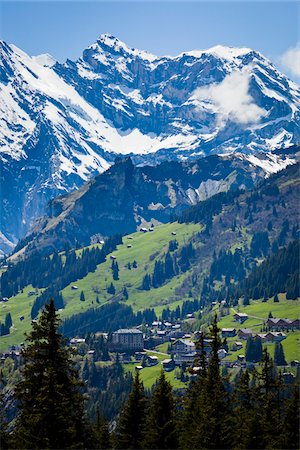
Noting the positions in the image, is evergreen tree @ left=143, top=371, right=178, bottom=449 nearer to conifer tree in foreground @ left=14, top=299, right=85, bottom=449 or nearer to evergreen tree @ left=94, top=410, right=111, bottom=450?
conifer tree in foreground @ left=14, top=299, right=85, bottom=449

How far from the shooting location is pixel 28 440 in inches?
2378

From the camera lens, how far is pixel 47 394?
6044 centimetres

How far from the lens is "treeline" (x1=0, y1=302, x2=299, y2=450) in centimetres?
6038

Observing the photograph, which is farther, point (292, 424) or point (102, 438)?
point (102, 438)

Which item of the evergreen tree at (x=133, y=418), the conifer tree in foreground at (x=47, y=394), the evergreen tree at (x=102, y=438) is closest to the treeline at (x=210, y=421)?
the evergreen tree at (x=133, y=418)

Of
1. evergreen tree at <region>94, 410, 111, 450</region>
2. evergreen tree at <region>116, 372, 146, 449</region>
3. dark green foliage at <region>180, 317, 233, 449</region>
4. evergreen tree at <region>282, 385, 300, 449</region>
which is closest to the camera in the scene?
dark green foliage at <region>180, 317, 233, 449</region>

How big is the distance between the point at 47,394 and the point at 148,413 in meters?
18.0

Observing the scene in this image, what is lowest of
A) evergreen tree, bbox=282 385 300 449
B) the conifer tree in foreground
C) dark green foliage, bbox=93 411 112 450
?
dark green foliage, bbox=93 411 112 450

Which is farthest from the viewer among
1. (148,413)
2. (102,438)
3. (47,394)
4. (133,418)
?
(102,438)

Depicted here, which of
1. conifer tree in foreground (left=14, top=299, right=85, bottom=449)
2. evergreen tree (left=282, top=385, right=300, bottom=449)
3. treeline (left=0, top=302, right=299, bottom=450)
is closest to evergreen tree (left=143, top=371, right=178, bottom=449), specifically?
treeline (left=0, top=302, right=299, bottom=450)

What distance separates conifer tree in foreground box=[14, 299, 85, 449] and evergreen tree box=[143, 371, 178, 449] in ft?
27.1

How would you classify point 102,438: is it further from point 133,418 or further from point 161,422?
point 161,422

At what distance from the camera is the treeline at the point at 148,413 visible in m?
60.4

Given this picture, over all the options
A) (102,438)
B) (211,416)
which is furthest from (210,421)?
(102,438)
